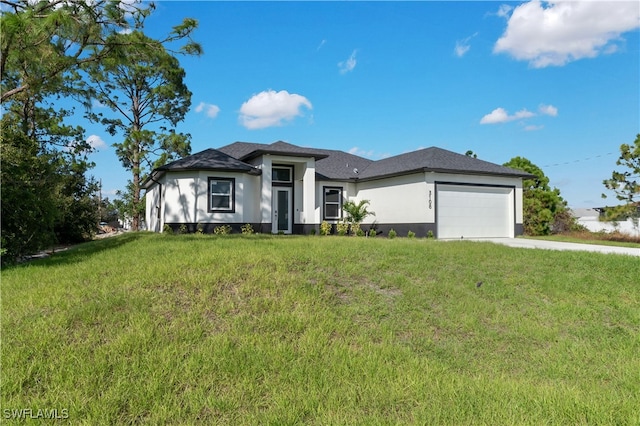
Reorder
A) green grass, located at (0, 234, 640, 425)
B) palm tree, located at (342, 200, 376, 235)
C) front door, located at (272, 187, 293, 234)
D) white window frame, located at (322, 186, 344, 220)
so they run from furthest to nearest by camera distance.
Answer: white window frame, located at (322, 186, 344, 220) < palm tree, located at (342, 200, 376, 235) < front door, located at (272, 187, 293, 234) < green grass, located at (0, 234, 640, 425)

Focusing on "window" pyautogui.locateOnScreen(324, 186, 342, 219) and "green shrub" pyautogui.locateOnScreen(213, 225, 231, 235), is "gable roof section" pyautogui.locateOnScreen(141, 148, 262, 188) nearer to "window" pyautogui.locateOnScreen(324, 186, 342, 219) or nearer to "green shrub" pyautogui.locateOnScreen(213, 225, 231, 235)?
"green shrub" pyautogui.locateOnScreen(213, 225, 231, 235)

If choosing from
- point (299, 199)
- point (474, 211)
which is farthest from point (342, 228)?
point (474, 211)

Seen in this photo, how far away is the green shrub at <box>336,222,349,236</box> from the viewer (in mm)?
18547

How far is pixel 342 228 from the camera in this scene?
18547 millimetres

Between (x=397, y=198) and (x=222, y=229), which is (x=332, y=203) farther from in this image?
(x=222, y=229)

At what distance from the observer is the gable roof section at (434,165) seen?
54.7 feet

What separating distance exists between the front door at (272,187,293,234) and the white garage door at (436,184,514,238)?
6.90 m

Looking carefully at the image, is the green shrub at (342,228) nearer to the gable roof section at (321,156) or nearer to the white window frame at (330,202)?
the white window frame at (330,202)

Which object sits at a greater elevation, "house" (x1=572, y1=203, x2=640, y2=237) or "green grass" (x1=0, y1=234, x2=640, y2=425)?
"house" (x1=572, y1=203, x2=640, y2=237)

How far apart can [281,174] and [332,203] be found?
328 cm

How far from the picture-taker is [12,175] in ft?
29.7

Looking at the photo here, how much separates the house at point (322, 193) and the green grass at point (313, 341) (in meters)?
9.00

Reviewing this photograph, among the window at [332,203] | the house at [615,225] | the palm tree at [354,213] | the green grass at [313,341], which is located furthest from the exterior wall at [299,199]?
the green grass at [313,341]

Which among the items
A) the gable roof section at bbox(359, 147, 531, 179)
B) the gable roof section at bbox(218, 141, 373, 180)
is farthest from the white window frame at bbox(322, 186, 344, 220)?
the gable roof section at bbox(359, 147, 531, 179)
